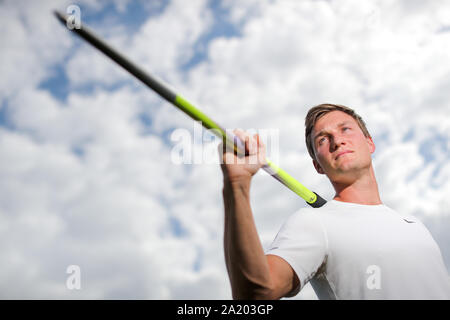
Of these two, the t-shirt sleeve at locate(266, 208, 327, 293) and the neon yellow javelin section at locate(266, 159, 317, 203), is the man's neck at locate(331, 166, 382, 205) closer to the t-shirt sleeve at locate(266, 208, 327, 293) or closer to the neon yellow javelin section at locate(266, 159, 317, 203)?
the neon yellow javelin section at locate(266, 159, 317, 203)

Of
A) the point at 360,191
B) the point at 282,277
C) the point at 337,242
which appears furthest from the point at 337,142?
the point at 282,277

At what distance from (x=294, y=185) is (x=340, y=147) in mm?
952

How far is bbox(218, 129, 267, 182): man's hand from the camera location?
3088 millimetres

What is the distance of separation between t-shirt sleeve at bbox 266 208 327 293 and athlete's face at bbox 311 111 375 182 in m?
1.02

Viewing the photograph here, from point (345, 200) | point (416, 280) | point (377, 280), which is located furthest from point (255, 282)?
point (345, 200)

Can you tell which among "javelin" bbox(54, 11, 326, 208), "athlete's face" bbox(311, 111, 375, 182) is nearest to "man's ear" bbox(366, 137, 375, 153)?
"athlete's face" bbox(311, 111, 375, 182)

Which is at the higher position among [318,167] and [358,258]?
[318,167]

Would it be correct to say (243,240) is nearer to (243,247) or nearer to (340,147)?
(243,247)

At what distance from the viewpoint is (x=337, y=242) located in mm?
3791

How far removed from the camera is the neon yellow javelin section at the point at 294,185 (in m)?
3.81
